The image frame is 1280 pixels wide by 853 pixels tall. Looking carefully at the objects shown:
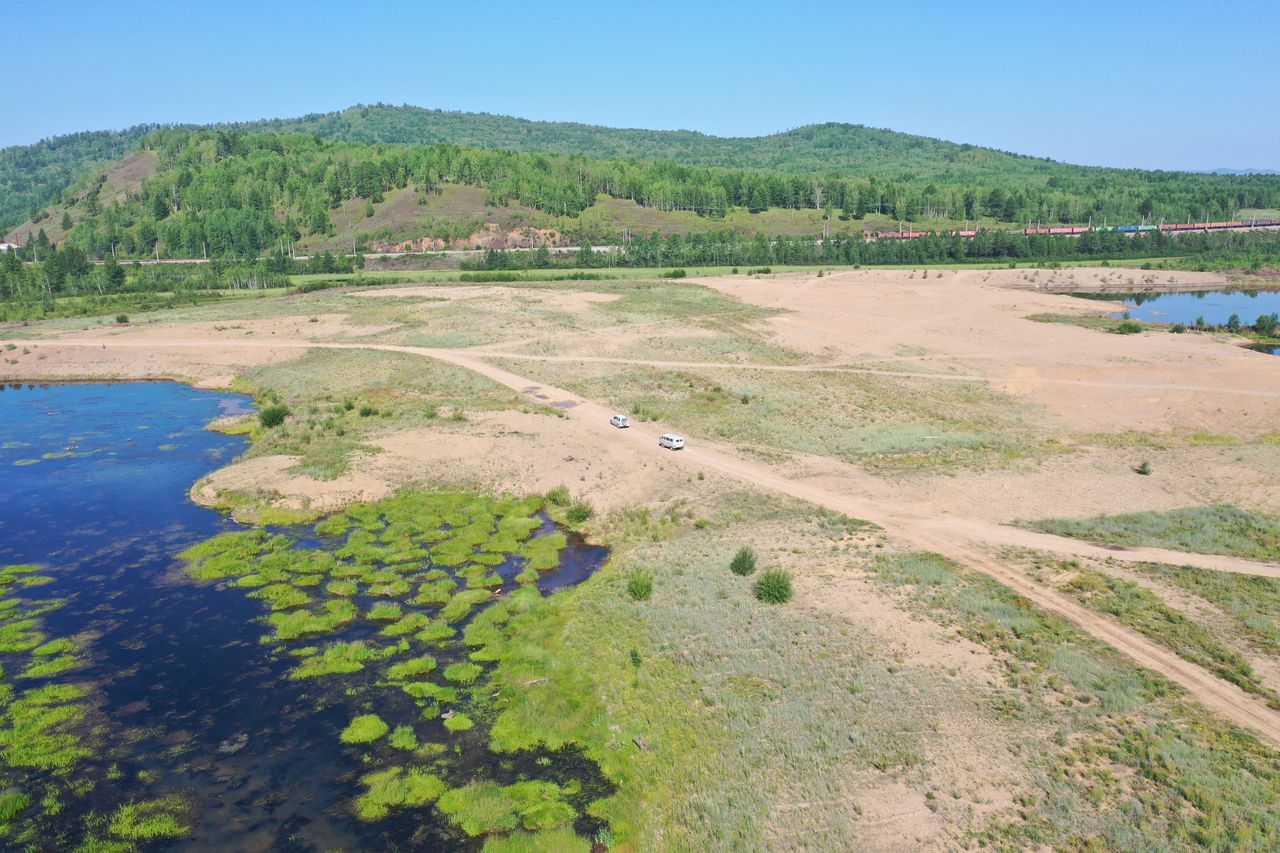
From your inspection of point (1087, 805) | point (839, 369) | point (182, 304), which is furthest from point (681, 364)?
point (182, 304)

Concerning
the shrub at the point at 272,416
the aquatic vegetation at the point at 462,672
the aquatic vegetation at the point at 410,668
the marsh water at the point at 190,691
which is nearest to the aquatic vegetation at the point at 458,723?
the marsh water at the point at 190,691

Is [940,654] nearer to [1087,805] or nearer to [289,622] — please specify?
[1087,805]

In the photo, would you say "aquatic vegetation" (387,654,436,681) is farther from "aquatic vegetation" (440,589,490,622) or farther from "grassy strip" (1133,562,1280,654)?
"grassy strip" (1133,562,1280,654)

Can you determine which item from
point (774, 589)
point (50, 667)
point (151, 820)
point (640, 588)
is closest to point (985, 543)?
point (774, 589)

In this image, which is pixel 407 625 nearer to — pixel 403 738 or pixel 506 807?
pixel 403 738

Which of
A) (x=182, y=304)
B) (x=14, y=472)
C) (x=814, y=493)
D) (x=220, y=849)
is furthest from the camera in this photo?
(x=182, y=304)
